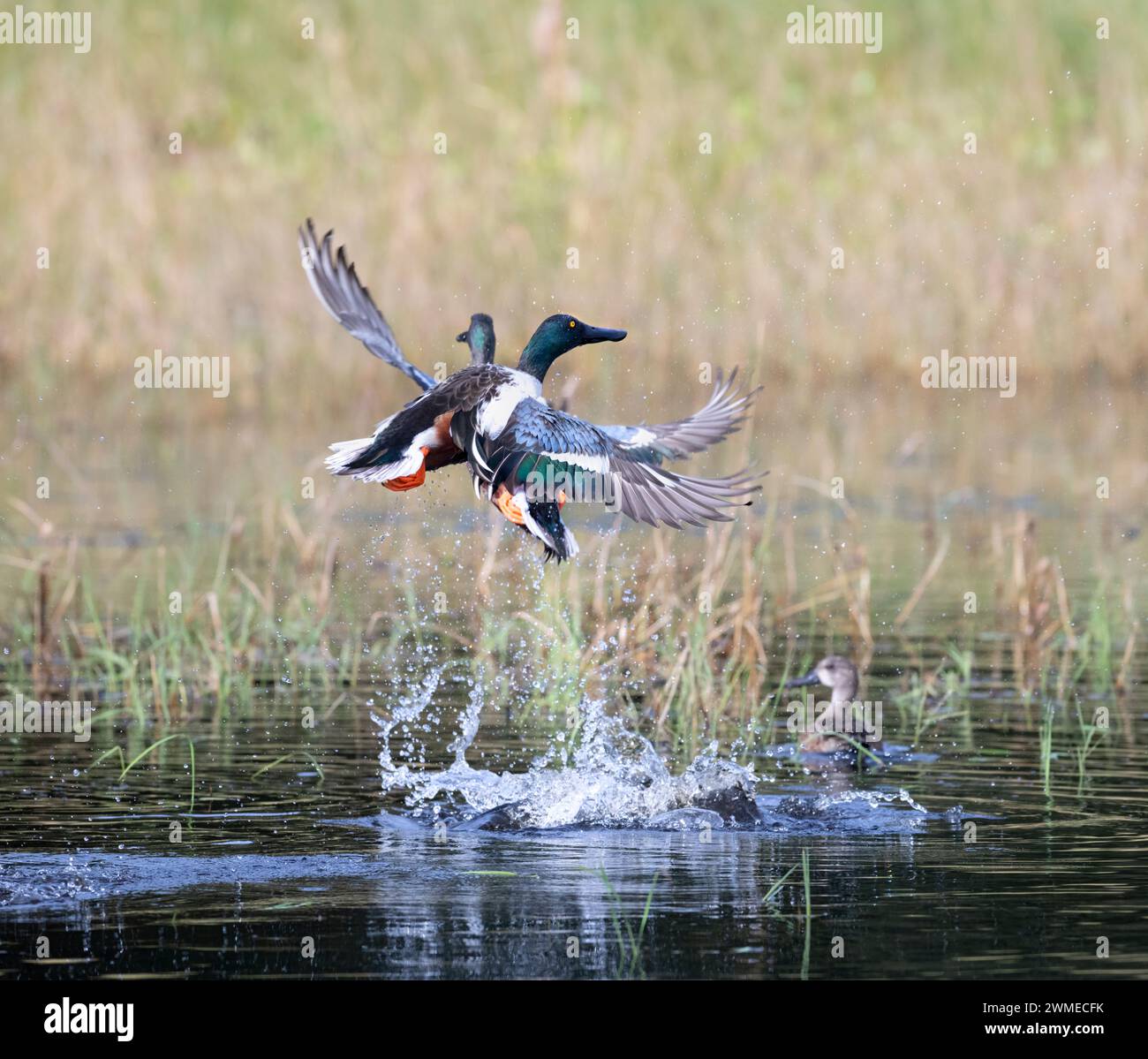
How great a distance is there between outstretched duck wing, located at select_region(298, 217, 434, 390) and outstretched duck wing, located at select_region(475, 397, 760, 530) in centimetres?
105

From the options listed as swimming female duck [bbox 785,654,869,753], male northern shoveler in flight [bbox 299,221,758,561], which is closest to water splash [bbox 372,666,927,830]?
swimming female duck [bbox 785,654,869,753]

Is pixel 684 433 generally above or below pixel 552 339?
below

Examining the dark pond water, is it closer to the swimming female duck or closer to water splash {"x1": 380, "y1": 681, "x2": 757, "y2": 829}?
water splash {"x1": 380, "y1": 681, "x2": 757, "y2": 829}

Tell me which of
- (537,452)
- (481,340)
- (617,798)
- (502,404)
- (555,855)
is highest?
(481,340)

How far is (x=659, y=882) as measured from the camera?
6.61m

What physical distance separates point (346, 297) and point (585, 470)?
1.56 meters

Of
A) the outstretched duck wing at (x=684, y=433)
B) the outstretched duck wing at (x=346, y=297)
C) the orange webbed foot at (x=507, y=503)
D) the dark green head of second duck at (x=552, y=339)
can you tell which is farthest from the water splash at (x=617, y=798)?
the outstretched duck wing at (x=346, y=297)

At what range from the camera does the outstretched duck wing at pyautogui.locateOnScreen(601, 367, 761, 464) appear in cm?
729

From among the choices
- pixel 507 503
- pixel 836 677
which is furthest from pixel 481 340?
pixel 836 677

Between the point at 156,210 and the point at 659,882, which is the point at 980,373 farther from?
the point at 659,882

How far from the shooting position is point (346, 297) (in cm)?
834

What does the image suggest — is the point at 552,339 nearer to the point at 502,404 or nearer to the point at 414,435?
the point at 502,404

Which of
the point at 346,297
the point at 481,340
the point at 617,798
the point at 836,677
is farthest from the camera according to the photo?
the point at 836,677

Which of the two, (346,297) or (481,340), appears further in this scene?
(346,297)
